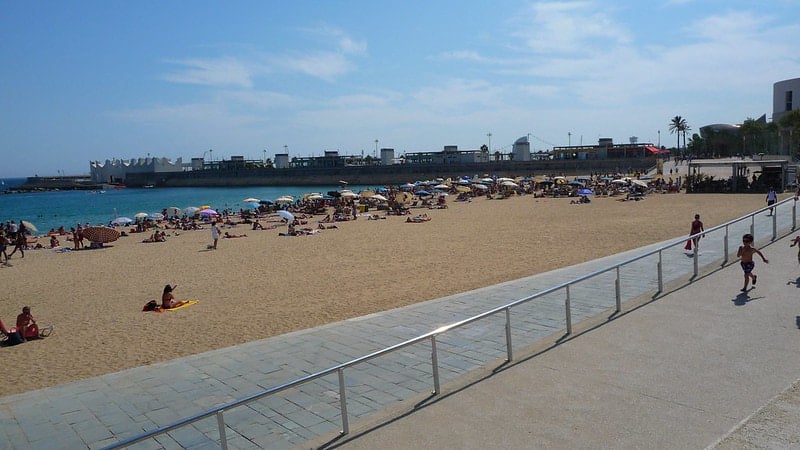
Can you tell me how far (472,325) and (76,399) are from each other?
462 centimetres

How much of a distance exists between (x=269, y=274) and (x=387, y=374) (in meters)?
10.5

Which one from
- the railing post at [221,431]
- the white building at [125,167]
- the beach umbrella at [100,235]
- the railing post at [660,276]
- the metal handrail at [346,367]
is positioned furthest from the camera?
the white building at [125,167]

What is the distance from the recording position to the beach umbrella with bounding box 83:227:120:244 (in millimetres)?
24078

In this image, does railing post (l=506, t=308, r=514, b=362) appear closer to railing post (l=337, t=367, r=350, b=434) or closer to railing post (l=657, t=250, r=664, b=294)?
railing post (l=337, t=367, r=350, b=434)

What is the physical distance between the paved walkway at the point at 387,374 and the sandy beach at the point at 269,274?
1.51 m

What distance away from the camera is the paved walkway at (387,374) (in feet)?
14.6

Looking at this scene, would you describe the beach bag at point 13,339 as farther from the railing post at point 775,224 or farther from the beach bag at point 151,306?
the railing post at point 775,224

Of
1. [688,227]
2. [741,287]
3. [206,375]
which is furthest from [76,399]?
[688,227]

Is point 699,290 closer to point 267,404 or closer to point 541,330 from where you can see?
point 541,330

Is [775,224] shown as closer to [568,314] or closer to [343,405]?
[568,314]

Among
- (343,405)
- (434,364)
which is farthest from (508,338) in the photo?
(343,405)

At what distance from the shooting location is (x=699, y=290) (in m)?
8.18

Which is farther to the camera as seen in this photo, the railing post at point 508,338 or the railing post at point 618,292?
the railing post at point 618,292

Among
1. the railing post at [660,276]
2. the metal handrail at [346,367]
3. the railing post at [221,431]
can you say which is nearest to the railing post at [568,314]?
the metal handrail at [346,367]
